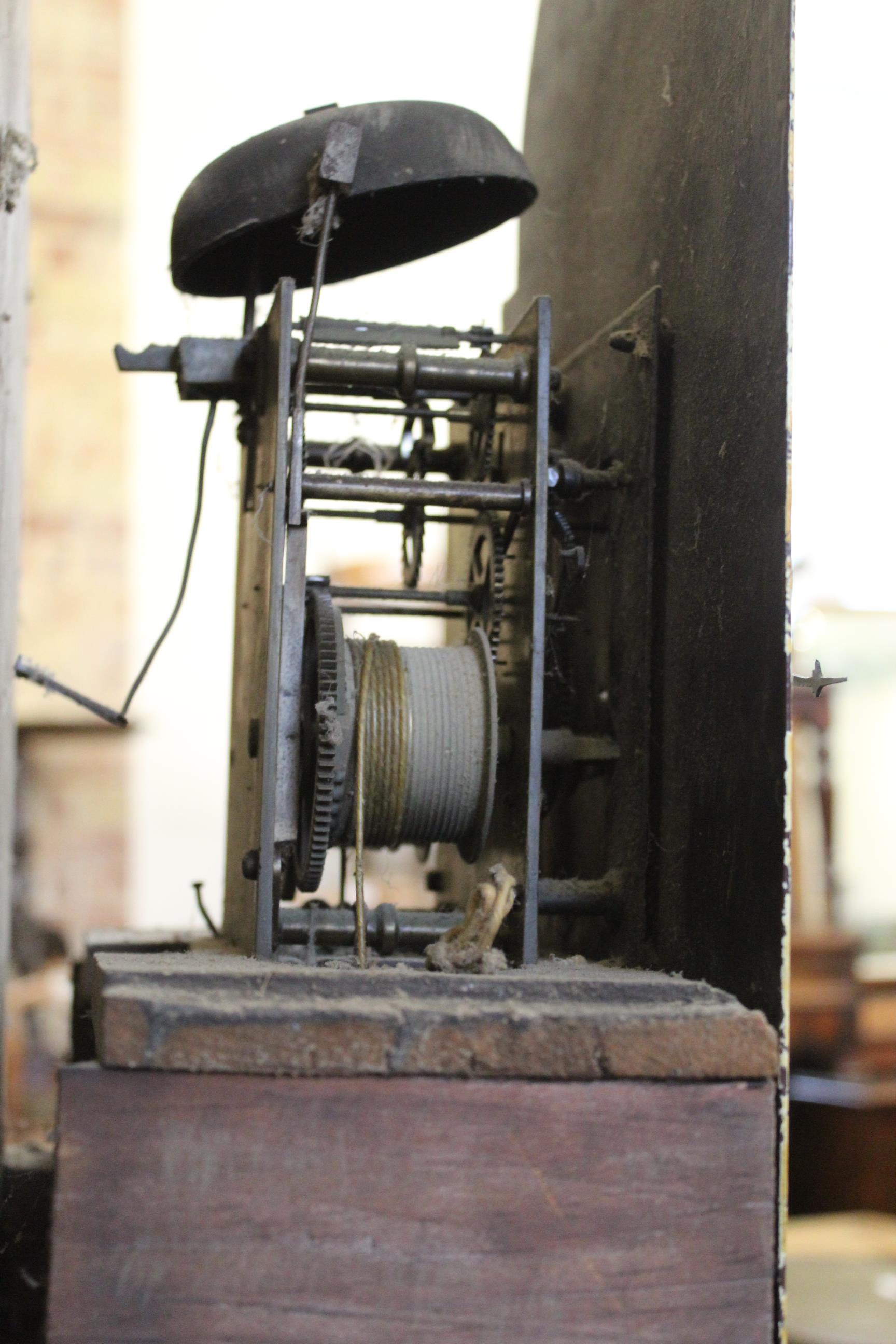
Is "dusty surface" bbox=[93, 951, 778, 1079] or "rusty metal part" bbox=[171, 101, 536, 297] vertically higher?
"rusty metal part" bbox=[171, 101, 536, 297]

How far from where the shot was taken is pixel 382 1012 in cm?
122

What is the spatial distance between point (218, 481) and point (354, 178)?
322 cm

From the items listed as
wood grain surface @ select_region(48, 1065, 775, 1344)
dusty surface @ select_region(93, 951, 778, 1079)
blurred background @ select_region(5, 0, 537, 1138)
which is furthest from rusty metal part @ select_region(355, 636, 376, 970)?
blurred background @ select_region(5, 0, 537, 1138)

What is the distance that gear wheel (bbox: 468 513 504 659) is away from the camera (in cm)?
181

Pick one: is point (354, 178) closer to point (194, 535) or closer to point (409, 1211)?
point (194, 535)

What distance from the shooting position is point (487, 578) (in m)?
1.87

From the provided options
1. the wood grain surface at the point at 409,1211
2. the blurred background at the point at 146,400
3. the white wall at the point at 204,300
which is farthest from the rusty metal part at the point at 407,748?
the white wall at the point at 204,300

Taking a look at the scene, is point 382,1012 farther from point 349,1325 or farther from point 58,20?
point 58,20

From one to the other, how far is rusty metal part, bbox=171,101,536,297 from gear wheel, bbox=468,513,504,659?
0.45m

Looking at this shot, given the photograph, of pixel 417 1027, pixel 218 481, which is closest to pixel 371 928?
pixel 417 1027

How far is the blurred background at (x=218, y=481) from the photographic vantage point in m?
4.14

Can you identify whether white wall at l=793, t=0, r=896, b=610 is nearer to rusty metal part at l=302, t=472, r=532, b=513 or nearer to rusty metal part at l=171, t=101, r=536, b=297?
rusty metal part at l=171, t=101, r=536, b=297

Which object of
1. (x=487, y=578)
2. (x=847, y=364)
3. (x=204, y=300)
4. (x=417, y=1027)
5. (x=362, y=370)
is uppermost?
(x=204, y=300)

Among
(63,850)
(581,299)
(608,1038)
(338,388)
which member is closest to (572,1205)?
(608,1038)
